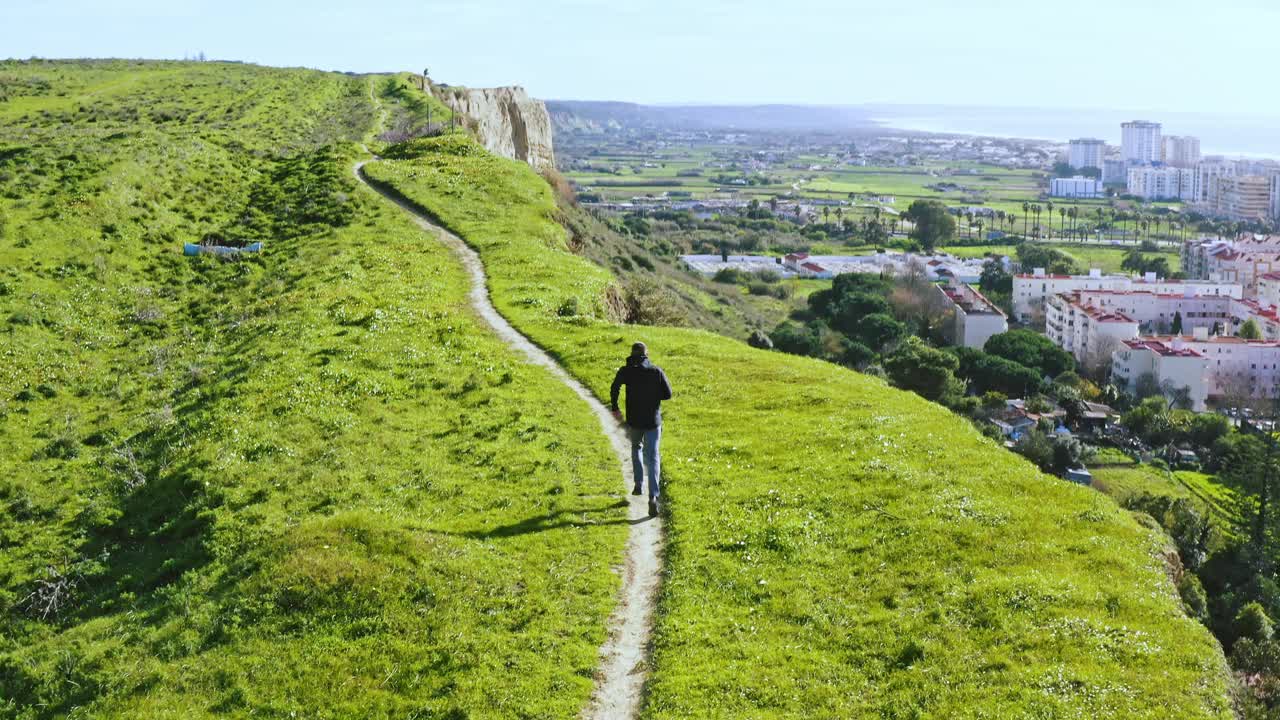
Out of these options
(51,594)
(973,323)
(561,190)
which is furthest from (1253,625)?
(973,323)

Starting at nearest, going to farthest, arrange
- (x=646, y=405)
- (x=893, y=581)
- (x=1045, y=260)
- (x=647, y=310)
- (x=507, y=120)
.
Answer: (x=893, y=581) < (x=646, y=405) < (x=647, y=310) < (x=507, y=120) < (x=1045, y=260)

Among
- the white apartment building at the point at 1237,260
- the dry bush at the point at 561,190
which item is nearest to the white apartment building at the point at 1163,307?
the white apartment building at the point at 1237,260

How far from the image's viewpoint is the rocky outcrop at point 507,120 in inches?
3438

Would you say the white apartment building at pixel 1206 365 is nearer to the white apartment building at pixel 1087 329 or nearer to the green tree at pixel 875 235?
the white apartment building at pixel 1087 329

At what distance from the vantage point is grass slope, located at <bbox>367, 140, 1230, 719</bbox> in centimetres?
1178

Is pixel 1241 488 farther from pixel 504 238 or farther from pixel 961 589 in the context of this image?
pixel 961 589

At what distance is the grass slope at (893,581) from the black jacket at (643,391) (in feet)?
4.99

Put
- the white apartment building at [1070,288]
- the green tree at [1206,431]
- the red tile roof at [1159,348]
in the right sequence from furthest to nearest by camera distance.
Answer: the white apartment building at [1070,288], the red tile roof at [1159,348], the green tree at [1206,431]

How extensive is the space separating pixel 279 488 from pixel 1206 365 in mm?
87793

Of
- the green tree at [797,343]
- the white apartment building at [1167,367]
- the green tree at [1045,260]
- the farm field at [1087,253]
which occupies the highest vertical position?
the green tree at [797,343]

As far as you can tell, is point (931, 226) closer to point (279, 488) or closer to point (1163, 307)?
point (1163, 307)

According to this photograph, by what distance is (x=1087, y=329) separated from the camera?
100188 millimetres

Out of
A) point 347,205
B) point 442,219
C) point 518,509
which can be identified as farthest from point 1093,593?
point 347,205

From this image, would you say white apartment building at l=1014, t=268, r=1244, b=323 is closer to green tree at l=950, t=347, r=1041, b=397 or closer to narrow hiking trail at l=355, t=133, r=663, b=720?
green tree at l=950, t=347, r=1041, b=397
